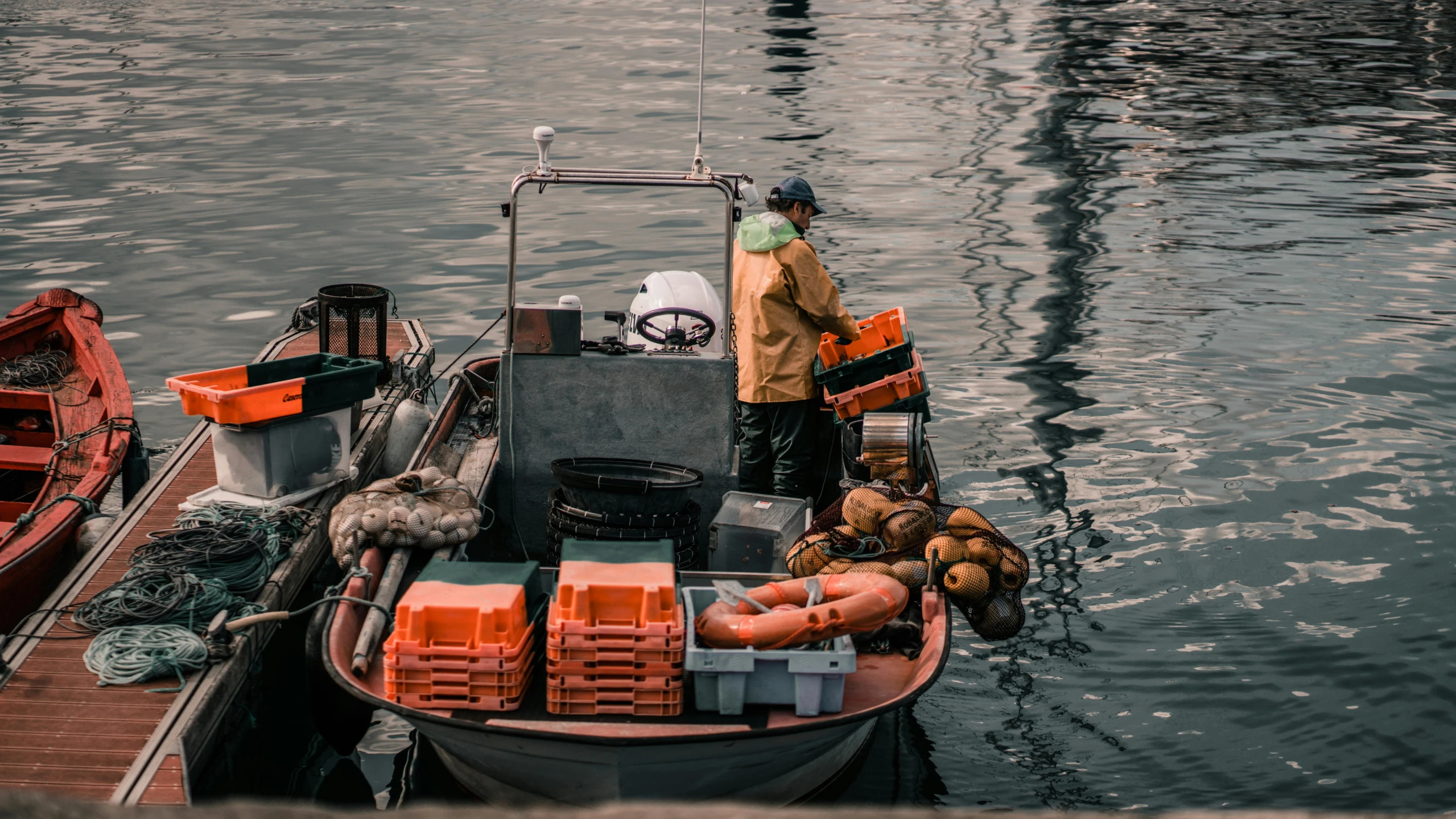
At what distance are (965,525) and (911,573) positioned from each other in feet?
1.24

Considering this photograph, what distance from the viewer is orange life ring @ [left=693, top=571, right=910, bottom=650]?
16.8ft

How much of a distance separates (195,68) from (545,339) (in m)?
29.7

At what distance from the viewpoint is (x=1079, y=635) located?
7.89m

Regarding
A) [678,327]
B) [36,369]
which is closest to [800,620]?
[678,327]

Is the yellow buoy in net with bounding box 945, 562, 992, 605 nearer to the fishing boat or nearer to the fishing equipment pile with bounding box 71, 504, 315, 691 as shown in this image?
the fishing boat

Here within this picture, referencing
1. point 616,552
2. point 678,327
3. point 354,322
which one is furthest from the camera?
point 354,322

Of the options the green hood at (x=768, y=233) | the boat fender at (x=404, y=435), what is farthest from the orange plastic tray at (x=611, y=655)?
the boat fender at (x=404, y=435)

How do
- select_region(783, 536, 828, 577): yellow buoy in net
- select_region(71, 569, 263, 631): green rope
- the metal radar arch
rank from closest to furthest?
select_region(71, 569, 263, 631): green rope
select_region(783, 536, 828, 577): yellow buoy in net
the metal radar arch

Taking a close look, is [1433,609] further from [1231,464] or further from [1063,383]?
[1063,383]

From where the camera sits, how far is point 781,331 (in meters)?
7.68

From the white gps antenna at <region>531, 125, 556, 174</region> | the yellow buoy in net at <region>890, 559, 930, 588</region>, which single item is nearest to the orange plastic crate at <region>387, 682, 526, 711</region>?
the yellow buoy in net at <region>890, 559, 930, 588</region>

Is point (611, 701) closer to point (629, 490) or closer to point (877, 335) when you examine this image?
point (629, 490)

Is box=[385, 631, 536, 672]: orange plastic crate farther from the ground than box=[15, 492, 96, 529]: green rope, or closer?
farther from the ground

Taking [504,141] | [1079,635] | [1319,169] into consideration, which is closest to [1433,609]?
[1079,635]
